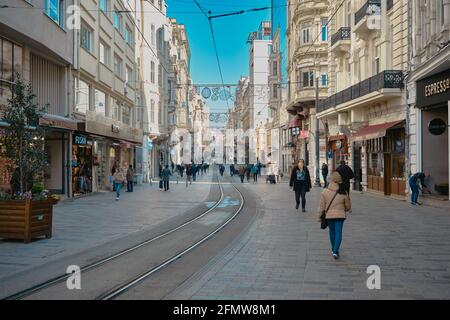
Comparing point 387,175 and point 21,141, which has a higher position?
point 21,141

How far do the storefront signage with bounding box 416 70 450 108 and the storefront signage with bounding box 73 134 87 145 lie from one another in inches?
613

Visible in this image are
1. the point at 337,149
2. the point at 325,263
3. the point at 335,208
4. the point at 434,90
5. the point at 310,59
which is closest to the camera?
the point at 325,263

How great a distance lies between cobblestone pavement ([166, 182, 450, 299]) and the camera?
6.38 meters

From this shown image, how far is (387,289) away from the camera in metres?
6.50

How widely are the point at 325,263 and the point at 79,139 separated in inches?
724

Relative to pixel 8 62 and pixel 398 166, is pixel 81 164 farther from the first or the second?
pixel 398 166

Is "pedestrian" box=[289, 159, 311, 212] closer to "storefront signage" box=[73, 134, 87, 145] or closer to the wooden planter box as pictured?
the wooden planter box

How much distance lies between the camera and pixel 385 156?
25312 millimetres

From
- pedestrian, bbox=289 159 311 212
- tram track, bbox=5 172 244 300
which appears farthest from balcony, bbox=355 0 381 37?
tram track, bbox=5 172 244 300

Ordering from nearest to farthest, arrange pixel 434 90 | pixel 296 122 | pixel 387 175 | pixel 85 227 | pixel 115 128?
pixel 85 227 → pixel 434 90 → pixel 387 175 → pixel 115 128 → pixel 296 122

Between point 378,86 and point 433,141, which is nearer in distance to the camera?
point 433,141

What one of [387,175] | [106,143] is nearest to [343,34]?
[387,175]

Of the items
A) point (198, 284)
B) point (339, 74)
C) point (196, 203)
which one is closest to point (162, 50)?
point (339, 74)
